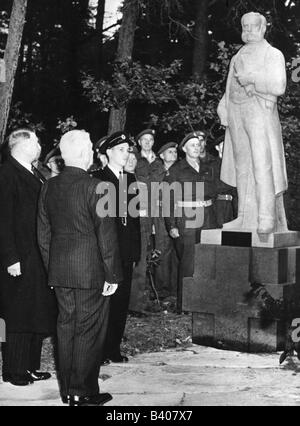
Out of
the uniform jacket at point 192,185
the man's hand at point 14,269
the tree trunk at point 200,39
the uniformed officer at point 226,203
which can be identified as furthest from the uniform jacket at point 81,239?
the tree trunk at point 200,39

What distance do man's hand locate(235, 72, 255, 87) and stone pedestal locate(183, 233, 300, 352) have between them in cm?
160

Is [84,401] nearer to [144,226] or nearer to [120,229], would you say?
[120,229]

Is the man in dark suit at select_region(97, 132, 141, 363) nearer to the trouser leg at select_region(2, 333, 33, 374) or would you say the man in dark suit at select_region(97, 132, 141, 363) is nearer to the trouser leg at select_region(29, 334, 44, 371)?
the trouser leg at select_region(29, 334, 44, 371)

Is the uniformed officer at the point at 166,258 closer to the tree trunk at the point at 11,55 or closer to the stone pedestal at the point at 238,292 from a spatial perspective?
the stone pedestal at the point at 238,292

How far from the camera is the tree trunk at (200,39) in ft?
52.2

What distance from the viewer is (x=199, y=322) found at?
7152 millimetres

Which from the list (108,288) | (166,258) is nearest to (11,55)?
(166,258)

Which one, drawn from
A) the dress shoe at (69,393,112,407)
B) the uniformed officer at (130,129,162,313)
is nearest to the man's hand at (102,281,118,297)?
the dress shoe at (69,393,112,407)

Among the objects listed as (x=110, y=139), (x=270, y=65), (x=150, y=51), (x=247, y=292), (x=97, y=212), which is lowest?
(x=247, y=292)

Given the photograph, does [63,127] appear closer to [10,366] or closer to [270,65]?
[270,65]

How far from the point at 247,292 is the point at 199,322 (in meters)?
0.67

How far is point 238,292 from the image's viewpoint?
684 cm

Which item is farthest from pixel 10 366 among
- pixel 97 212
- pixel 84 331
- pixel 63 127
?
pixel 63 127

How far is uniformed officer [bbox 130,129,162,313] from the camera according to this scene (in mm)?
8508
